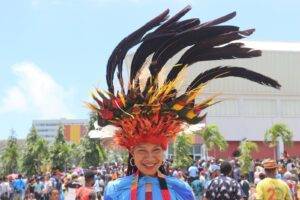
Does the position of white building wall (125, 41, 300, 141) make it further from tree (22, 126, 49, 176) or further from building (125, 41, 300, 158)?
tree (22, 126, 49, 176)

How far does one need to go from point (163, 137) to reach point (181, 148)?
127 ft

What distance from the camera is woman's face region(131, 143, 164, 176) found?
475 centimetres

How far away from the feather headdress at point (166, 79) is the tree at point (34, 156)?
52.0m

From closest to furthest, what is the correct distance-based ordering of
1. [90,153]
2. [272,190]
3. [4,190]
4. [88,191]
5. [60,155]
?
[272,190]
[88,191]
[4,190]
[90,153]
[60,155]

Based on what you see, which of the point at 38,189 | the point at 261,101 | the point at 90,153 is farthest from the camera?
the point at 261,101

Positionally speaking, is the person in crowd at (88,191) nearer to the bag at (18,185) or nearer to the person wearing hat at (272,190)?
the person wearing hat at (272,190)

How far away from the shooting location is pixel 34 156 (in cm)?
5662

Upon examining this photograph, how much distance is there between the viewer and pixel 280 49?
7094 cm

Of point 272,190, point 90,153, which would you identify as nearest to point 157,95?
point 272,190

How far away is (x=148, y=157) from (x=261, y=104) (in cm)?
6460

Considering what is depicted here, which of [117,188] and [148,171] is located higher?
[148,171]

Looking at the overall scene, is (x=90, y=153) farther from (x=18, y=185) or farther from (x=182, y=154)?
(x=18, y=185)

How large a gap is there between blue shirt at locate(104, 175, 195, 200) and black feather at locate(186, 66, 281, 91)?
2.65ft

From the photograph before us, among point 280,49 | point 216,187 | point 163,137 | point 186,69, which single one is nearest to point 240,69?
point 186,69
